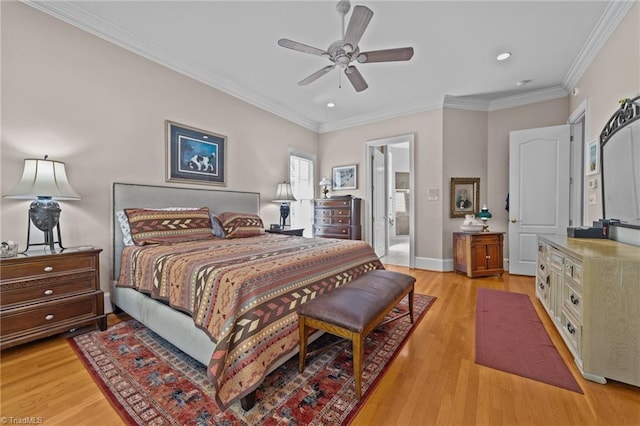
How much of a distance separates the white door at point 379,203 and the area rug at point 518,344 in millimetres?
2629

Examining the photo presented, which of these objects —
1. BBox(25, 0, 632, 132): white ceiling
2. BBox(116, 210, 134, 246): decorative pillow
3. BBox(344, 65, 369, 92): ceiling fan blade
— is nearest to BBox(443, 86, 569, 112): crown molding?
BBox(25, 0, 632, 132): white ceiling

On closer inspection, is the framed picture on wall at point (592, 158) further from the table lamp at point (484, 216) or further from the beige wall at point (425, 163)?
the beige wall at point (425, 163)

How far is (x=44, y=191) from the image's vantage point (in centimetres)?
204

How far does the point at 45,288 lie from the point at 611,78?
5.36 meters

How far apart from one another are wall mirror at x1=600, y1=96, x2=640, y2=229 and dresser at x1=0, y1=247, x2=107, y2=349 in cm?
442

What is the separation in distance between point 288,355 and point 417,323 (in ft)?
4.63

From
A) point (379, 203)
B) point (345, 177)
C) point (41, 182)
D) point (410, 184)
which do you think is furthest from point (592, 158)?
point (41, 182)

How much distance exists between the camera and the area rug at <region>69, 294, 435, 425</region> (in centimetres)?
135

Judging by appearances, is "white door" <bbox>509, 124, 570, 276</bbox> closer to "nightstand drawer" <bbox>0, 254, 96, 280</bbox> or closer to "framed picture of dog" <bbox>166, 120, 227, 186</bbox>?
"framed picture of dog" <bbox>166, 120, 227, 186</bbox>

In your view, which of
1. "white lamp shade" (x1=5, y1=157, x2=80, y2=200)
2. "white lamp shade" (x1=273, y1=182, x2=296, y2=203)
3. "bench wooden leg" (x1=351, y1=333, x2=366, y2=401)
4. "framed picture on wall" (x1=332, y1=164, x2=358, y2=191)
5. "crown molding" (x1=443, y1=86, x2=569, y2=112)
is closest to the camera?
"bench wooden leg" (x1=351, y1=333, x2=366, y2=401)

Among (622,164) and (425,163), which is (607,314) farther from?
(425,163)

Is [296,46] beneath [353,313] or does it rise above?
above

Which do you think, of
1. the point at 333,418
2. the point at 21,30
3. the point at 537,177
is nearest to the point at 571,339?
the point at 333,418

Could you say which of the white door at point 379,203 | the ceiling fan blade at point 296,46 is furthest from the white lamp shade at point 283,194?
the ceiling fan blade at point 296,46
